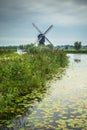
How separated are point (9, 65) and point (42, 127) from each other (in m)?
7.48

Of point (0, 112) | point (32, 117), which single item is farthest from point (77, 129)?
point (0, 112)

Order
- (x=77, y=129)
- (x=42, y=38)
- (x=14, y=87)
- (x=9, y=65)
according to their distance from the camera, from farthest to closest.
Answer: (x=42, y=38)
(x=9, y=65)
(x=14, y=87)
(x=77, y=129)

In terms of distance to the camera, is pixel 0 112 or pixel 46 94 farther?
pixel 46 94

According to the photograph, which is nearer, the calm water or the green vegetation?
the calm water

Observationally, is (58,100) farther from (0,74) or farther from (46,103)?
(0,74)

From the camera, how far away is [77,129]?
7801mm

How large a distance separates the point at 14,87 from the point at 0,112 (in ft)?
10.9

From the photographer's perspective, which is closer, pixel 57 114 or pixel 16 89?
pixel 57 114

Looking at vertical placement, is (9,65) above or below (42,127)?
above

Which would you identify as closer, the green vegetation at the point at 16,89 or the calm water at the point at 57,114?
the calm water at the point at 57,114

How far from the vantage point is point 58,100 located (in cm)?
1199

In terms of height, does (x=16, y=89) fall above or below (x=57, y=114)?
above

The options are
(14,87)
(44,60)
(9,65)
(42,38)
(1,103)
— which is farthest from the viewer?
(42,38)

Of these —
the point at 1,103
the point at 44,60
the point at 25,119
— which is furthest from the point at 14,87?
the point at 44,60
